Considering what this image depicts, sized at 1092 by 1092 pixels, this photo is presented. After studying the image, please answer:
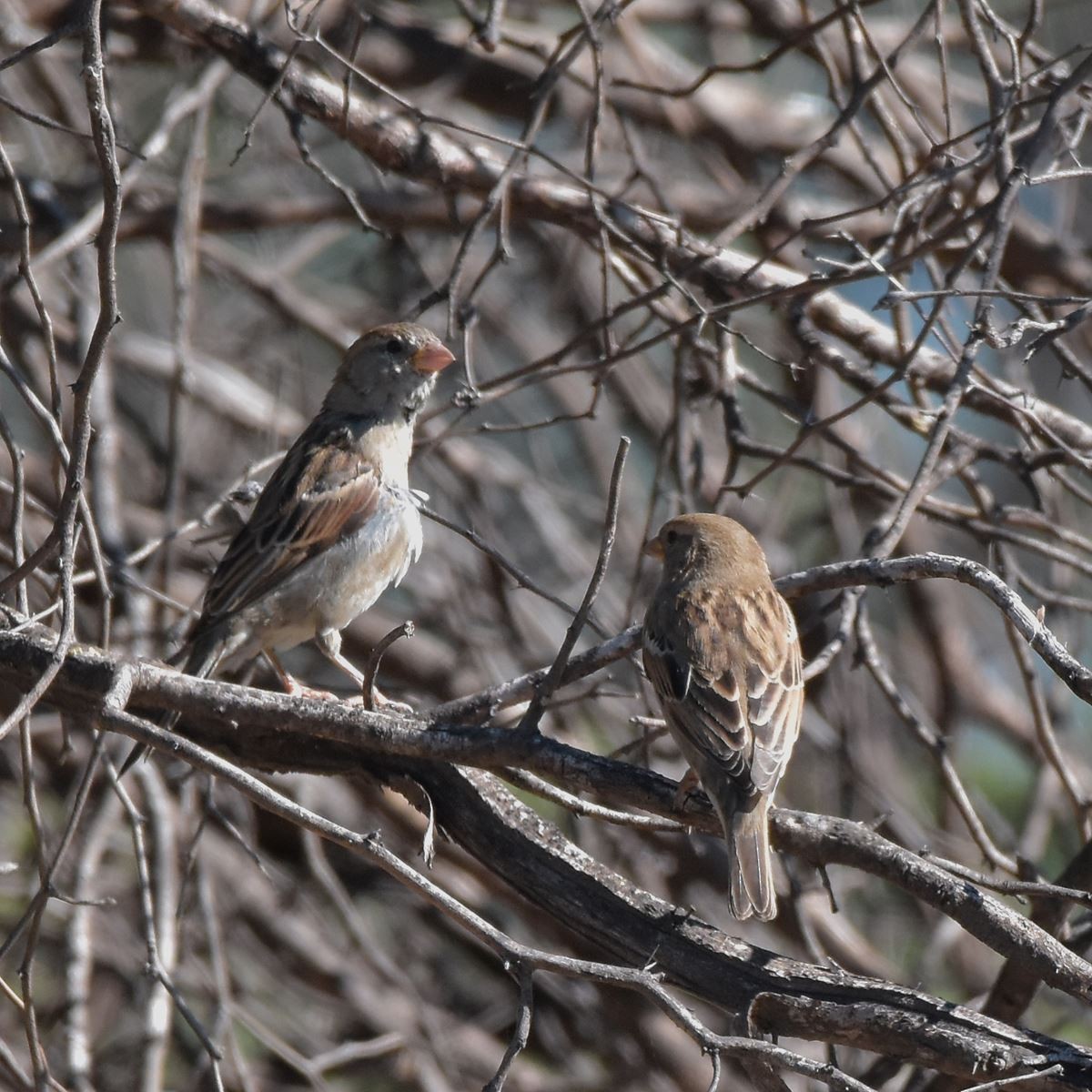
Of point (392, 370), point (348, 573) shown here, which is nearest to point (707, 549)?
point (348, 573)

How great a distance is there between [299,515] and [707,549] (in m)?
1.35

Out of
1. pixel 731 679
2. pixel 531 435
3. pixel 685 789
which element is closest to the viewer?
pixel 685 789

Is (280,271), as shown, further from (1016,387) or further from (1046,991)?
(1046,991)

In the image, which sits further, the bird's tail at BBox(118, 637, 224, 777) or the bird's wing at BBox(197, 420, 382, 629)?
the bird's wing at BBox(197, 420, 382, 629)

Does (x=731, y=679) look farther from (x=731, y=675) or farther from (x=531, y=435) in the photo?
(x=531, y=435)

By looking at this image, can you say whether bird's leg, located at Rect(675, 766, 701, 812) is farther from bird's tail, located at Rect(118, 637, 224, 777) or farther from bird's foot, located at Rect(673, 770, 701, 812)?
bird's tail, located at Rect(118, 637, 224, 777)

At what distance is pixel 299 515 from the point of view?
5.00m

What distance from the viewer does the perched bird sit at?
11.8ft

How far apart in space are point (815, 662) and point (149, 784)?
222 centimetres

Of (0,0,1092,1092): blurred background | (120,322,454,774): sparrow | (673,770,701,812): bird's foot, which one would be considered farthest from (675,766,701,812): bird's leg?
(120,322,454,774): sparrow

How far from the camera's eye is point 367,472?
5105 mm

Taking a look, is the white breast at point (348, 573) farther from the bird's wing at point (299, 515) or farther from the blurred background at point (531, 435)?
the blurred background at point (531, 435)

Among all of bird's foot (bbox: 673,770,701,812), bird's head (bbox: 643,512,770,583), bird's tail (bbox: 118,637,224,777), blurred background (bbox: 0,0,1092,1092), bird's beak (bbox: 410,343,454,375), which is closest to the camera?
bird's foot (bbox: 673,770,701,812)

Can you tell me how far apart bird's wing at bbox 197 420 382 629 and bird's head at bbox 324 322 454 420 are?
0.14 meters
